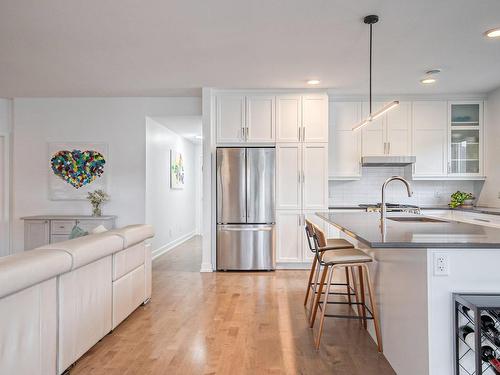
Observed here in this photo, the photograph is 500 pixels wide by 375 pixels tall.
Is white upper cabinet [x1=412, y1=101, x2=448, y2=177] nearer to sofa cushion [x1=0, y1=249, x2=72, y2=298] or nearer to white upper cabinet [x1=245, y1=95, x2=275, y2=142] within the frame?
white upper cabinet [x1=245, y1=95, x2=275, y2=142]

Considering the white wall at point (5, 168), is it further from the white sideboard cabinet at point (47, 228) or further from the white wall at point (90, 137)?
the white sideboard cabinet at point (47, 228)

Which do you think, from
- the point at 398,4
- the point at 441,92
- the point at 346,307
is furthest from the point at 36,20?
the point at 441,92

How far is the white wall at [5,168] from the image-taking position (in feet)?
19.1

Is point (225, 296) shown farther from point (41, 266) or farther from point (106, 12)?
point (106, 12)

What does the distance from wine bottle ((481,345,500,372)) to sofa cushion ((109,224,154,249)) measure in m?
2.44

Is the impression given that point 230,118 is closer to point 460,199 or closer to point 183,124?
point 183,124

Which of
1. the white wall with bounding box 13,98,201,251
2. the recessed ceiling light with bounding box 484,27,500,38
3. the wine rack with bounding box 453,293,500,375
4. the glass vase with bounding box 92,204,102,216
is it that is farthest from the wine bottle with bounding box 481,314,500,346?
the glass vase with bounding box 92,204,102,216

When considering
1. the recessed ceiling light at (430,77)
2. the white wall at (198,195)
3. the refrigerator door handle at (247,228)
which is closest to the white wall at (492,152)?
the recessed ceiling light at (430,77)

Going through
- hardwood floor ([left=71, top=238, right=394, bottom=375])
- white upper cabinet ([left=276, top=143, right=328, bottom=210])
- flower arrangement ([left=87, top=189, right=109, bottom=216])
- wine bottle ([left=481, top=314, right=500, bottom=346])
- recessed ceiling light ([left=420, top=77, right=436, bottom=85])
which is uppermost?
recessed ceiling light ([left=420, top=77, right=436, bottom=85])

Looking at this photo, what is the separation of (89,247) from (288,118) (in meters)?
3.61

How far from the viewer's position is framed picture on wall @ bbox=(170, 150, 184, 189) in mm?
7304

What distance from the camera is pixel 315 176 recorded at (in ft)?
17.3

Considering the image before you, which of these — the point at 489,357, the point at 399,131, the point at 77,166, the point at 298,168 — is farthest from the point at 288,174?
the point at 489,357

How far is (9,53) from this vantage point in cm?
392
